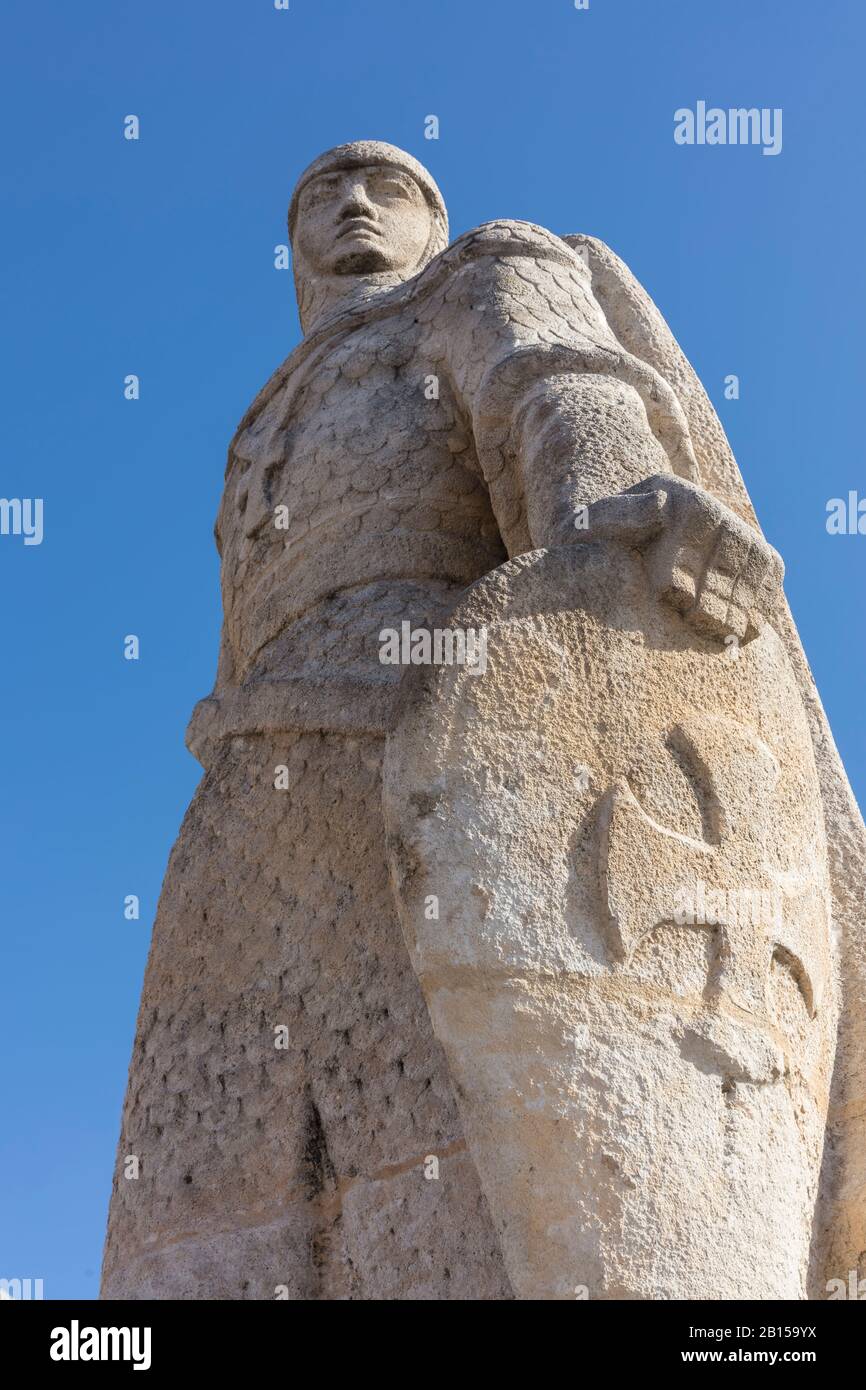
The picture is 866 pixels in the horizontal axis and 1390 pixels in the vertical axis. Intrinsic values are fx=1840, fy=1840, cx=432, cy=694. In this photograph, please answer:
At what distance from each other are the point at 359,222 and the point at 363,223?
13mm

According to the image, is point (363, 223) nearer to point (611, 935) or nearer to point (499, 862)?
point (499, 862)

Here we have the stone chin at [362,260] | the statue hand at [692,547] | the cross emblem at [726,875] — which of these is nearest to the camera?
the cross emblem at [726,875]

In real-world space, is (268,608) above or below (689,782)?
above

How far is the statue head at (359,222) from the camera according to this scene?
5758 mm

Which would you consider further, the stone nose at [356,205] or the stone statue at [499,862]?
the stone nose at [356,205]

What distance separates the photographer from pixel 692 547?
12.1ft

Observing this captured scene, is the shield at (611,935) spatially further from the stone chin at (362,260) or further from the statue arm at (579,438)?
the stone chin at (362,260)

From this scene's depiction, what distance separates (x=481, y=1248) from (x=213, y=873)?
1186mm

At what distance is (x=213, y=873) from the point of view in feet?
14.8

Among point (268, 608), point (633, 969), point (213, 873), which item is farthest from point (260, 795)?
point (633, 969)

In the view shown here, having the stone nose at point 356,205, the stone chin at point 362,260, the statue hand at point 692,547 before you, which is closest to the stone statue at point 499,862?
the statue hand at point 692,547

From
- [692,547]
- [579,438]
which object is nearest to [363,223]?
[579,438]

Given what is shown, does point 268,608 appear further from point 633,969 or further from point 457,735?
point 633,969

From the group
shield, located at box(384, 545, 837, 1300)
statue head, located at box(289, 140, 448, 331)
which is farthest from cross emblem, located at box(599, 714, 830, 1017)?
statue head, located at box(289, 140, 448, 331)
